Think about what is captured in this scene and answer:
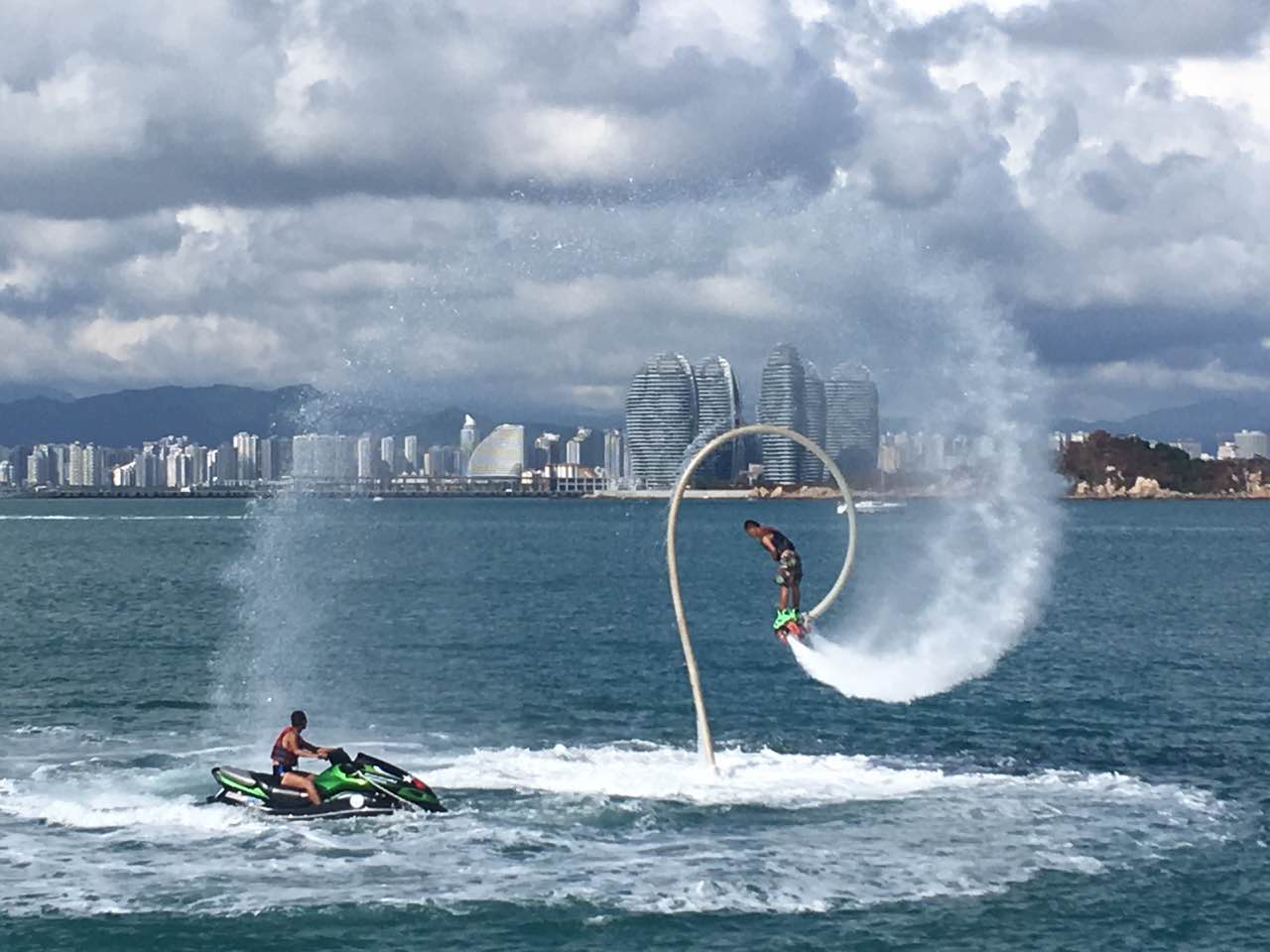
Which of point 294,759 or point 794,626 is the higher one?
point 794,626

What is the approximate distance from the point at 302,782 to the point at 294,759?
33.8 inches

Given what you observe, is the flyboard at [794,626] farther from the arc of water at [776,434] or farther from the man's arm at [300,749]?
the man's arm at [300,749]

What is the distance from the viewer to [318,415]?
175 feet

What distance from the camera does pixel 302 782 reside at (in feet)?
143

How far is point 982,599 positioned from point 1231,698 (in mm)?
24237

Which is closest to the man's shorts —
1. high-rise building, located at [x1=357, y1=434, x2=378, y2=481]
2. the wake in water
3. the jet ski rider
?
the wake in water

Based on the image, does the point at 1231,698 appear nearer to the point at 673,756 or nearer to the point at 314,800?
the point at 673,756

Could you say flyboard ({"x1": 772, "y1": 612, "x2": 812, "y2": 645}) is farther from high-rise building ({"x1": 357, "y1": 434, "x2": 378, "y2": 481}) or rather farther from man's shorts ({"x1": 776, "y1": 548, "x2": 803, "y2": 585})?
high-rise building ({"x1": 357, "y1": 434, "x2": 378, "y2": 481})

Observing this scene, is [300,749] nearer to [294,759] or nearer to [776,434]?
[294,759]

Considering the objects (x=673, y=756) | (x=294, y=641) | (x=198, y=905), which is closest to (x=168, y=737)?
(x=673, y=756)

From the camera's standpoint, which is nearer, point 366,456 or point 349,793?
point 349,793

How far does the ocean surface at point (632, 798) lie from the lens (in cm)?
3519

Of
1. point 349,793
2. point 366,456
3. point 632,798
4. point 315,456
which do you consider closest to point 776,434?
point 632,798

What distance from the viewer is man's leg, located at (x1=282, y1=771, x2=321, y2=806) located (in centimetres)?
4338
